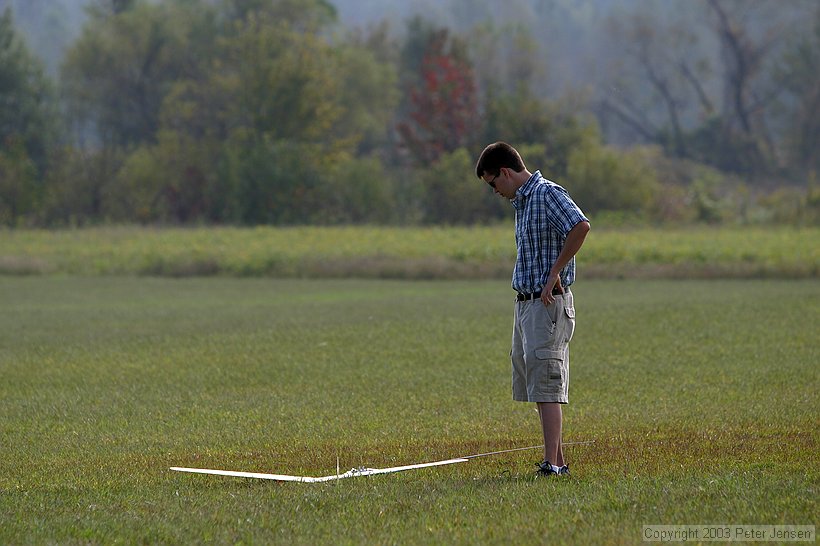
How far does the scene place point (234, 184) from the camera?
67875 mm

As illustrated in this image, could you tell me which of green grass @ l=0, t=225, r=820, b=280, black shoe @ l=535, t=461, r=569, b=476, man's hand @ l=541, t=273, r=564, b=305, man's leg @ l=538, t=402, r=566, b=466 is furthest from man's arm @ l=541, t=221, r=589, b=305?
green grass @ l=0, t=225, r=820, b=280

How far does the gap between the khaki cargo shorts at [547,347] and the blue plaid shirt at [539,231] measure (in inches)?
5.7

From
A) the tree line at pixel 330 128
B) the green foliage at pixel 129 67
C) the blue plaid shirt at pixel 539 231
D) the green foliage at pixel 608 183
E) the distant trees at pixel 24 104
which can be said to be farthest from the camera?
the green foliage at pixel 129 67

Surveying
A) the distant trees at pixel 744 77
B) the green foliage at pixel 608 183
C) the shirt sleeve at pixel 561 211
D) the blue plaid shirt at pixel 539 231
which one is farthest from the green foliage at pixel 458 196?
the shirt sleeve at pixel 561 211

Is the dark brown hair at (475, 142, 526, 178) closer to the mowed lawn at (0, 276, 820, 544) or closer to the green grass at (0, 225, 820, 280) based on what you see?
the mowed lawn at (0, 276, 820, 544)

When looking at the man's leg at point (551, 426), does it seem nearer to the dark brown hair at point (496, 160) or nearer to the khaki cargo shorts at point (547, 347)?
the khaki cargo shorts at point (547, 347)

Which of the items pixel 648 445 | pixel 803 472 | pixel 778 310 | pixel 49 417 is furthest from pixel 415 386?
pixel 778 310

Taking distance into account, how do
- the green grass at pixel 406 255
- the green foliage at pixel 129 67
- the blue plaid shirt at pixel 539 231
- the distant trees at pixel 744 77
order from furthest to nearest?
the distant trees at pixel 744 77, the green foliage at pixel 129 67, the green grass at pixel 406 255, the blue plaid shirt at pixel 539 231

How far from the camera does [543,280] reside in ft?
26.1

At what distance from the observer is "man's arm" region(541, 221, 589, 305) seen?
7773mm

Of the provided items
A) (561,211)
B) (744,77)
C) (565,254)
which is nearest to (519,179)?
(561,211)

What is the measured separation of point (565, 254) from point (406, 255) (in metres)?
34.6

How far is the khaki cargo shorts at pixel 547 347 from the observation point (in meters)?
7.92

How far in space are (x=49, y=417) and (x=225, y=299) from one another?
18.3m
